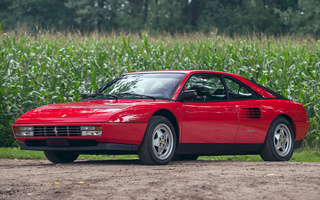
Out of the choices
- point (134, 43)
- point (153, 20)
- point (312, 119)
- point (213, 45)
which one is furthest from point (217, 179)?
point (153, 20)

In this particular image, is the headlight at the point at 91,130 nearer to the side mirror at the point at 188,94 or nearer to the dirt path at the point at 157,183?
the dirt path at the point at 157,183

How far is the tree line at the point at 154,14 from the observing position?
42.3 m

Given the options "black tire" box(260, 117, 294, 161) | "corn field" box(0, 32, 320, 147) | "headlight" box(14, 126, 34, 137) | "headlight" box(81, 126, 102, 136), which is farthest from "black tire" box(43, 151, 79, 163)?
"corn field" box(0, 32, 320, 147)

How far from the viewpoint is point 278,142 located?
10.1 meters

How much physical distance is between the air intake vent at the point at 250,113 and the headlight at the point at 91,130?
2.75 metres

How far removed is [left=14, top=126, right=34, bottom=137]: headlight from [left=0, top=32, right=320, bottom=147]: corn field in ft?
15.4

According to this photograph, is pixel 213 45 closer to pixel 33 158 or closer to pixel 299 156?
pixel 299 156

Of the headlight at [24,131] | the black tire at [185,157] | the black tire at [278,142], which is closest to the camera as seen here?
the headlight at [24,131]

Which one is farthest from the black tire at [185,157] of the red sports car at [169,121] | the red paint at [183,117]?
the red paint at [183,117]

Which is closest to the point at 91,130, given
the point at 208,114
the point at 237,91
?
the point at 208,114

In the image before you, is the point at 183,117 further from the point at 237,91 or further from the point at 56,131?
the point at 56,131

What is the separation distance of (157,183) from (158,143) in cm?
204

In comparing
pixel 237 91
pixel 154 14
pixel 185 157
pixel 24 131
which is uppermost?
pixel 154 14

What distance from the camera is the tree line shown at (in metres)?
42.3
